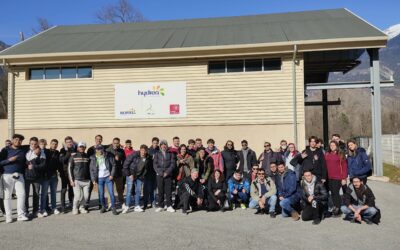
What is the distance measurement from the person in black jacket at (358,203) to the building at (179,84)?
22.2 feet

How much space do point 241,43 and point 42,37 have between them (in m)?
10.1

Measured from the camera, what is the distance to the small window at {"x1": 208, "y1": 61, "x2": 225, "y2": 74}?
51.0 ft

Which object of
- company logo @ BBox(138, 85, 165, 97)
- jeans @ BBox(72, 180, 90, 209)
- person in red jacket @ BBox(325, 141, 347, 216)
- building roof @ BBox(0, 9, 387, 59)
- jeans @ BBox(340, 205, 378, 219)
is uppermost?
building roof @ BBox(0, 9, 387, 59)

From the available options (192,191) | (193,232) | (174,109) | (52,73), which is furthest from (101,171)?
(52,73)

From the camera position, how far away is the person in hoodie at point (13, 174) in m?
8.29

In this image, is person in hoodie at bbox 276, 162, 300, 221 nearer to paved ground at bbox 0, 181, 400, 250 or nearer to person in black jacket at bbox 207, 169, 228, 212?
paved ground at bbox 0, 181, 400, 250

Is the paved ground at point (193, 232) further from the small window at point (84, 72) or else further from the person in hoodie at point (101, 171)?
the small window at point (84, 72)

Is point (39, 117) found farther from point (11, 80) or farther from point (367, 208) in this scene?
point (367, 208)

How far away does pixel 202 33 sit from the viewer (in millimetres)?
17562

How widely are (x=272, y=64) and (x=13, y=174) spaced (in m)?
10.1

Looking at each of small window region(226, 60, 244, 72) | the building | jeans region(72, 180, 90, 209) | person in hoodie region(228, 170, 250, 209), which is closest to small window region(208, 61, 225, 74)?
the building

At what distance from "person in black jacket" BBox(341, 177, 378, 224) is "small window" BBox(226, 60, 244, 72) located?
319 inches

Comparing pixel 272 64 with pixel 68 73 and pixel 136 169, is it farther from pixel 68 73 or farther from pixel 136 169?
pixel 68 73

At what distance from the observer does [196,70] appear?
15500 mm
